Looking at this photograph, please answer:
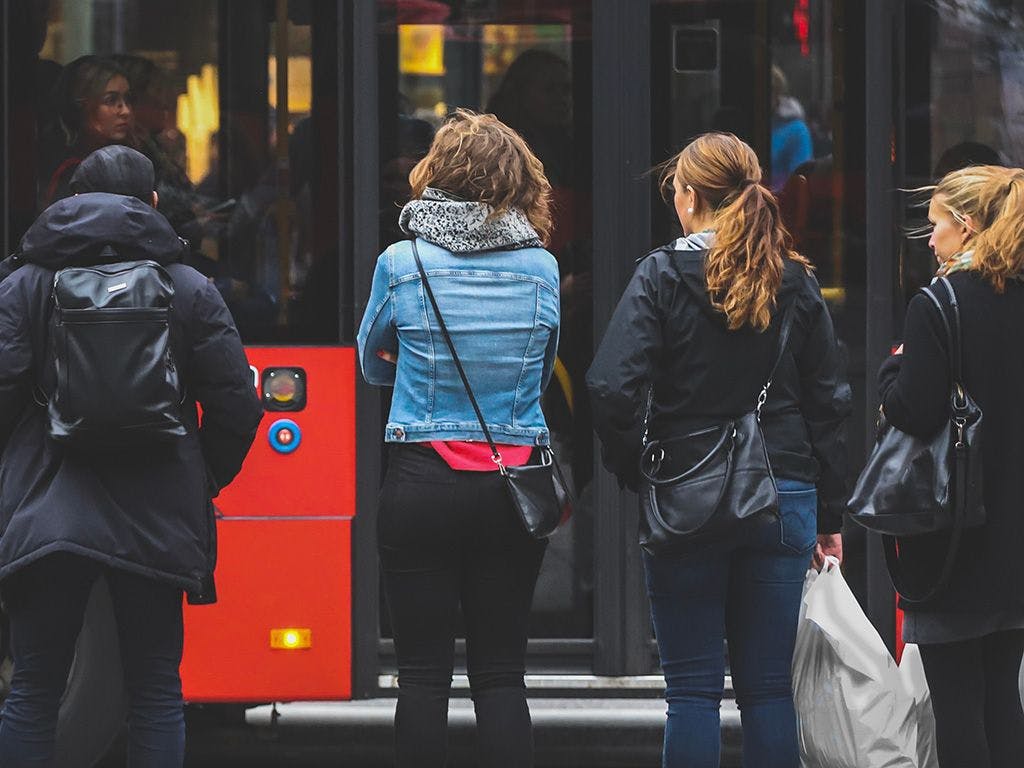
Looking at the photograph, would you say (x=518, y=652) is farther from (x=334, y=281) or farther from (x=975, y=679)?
(x=334, y=281)

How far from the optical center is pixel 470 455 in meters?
3.76

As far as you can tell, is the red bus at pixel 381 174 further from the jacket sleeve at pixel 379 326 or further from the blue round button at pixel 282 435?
the jacket sleeve at pixel 379 326

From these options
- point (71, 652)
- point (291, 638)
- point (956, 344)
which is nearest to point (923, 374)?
point (956, 344)

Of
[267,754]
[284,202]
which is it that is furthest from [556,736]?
[284,202]

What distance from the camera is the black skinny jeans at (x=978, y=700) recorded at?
379 centimetres

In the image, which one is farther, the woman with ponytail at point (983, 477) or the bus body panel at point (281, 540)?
the bus body panel at point (281, 540)

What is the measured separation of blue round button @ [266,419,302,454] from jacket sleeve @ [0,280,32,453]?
112 centimetres

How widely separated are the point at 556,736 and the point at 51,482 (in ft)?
6.47

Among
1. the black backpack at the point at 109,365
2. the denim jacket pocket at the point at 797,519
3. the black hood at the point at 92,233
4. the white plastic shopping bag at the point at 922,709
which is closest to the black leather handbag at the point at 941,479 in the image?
the denim jacket pocket at the point at 797,519

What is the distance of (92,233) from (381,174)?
136cm

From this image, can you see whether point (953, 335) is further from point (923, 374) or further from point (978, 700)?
point (978, 700)

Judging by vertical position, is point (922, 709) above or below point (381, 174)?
below

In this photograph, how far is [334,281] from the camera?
493cm

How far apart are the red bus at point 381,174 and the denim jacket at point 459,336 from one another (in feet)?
3.66
